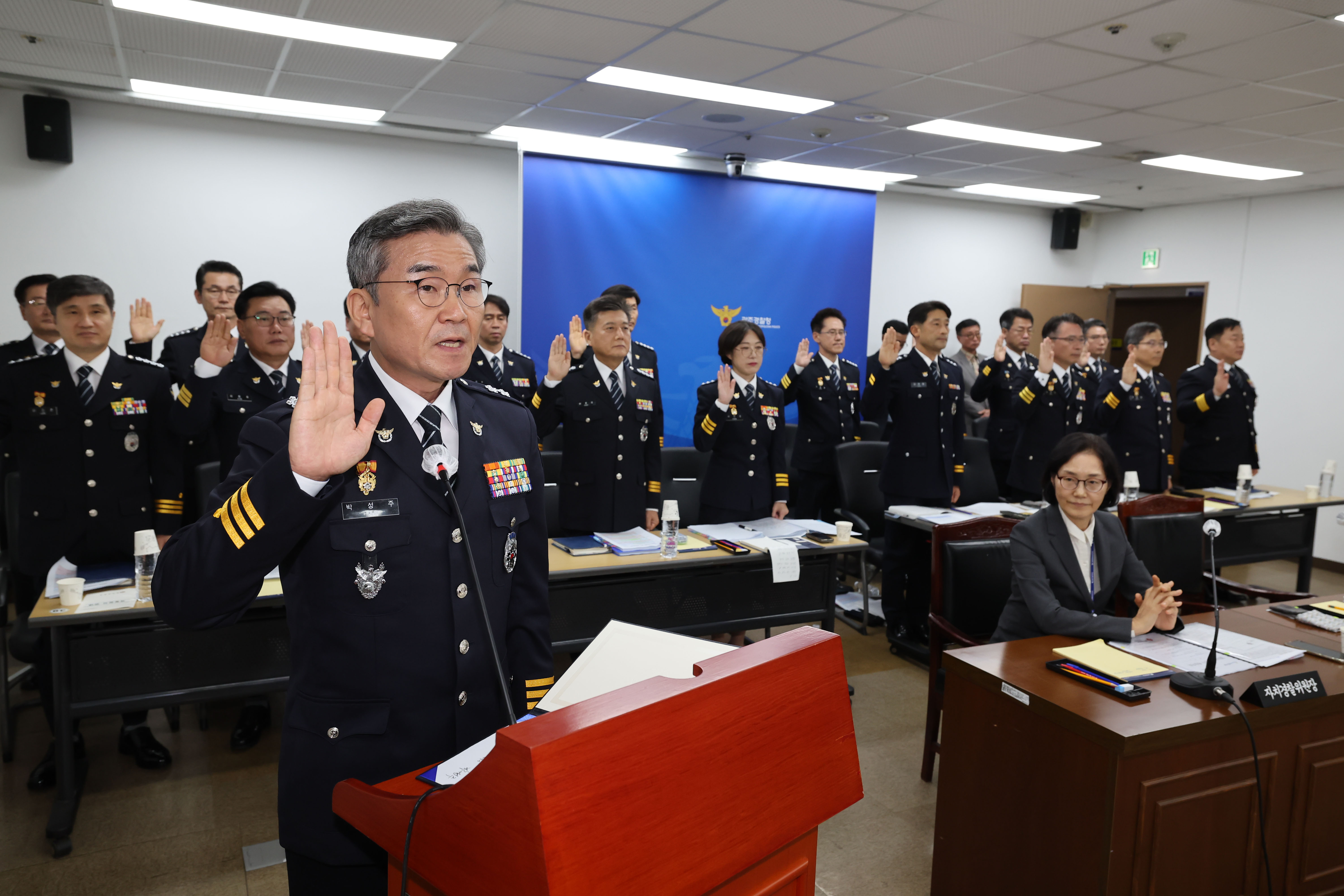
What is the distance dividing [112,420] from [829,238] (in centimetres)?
583

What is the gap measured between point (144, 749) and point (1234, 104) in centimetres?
635

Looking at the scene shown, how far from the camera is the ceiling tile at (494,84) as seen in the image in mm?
4664

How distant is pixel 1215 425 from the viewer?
5.92m

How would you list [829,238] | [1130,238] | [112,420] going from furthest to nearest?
[1130,238]
[829,238]
[112,420]

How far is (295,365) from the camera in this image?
364cm

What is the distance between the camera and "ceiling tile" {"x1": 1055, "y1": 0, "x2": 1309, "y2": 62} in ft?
11.4

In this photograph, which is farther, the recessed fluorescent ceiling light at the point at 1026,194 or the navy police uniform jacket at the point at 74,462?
the recessed fluorescent ceiling light at the point at 1026,194

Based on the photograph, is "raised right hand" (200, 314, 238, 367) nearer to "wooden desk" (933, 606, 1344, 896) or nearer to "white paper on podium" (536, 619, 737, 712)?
"white paper on podium" (536, 619, 737, 712)

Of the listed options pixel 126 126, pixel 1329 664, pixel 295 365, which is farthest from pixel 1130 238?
pixel 126 126

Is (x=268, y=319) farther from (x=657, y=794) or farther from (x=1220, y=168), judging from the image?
(x=1220, y=168)

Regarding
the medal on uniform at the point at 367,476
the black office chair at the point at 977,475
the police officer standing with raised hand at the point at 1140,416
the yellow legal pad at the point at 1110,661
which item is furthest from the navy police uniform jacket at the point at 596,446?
the police officer standing with raised hand at the point at 1140,416

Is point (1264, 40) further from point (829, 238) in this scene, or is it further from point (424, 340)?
point (424, 340)

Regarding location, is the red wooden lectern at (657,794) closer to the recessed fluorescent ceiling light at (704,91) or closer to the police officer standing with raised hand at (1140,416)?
the recessed fluorescent ceiling light at (704,91)

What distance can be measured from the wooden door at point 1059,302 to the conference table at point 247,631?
6.48 metres
